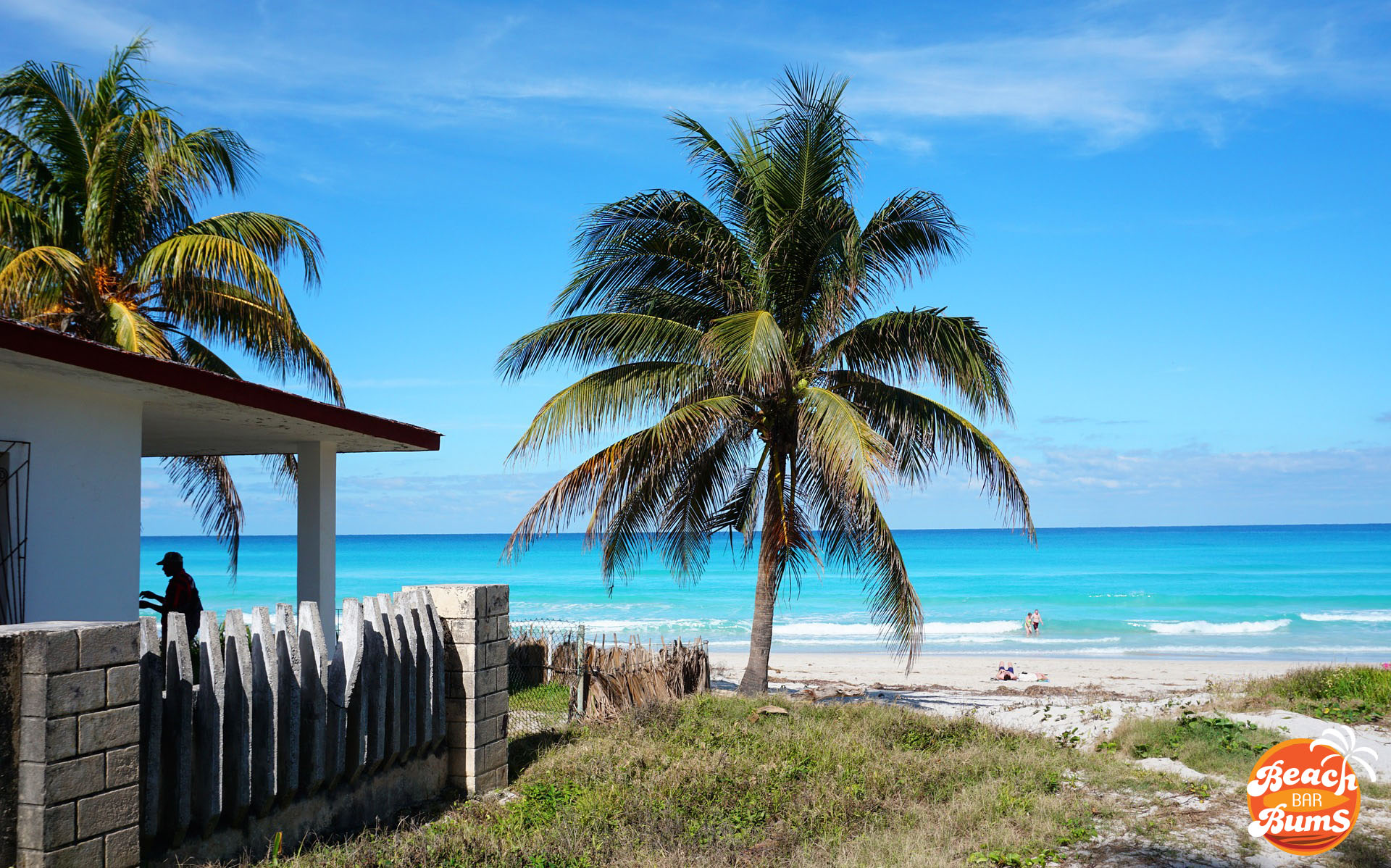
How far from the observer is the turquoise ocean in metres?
33.5

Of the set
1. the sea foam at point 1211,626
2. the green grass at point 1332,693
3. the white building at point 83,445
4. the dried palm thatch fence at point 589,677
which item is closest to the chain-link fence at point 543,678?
the dried palm thatch fence at point 589,677

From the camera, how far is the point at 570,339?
494 inches

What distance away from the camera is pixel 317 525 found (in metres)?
10.9

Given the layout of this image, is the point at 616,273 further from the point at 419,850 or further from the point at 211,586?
the point at 211,586

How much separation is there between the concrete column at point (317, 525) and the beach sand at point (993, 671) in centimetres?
1003

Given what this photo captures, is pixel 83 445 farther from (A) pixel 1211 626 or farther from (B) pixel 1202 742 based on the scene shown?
(A) pixel 1211 626

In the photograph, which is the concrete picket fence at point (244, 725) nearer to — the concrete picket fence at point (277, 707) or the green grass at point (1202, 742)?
the concrete picket fence at point (277, 707)

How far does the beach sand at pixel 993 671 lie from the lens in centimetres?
2039

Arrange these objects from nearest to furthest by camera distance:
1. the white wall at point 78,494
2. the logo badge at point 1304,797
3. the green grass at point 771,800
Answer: the green grass at point 771,800 < the logo badge at point 1304,797 < the white wall at point 78,494

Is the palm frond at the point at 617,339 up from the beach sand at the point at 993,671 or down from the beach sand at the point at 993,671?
up

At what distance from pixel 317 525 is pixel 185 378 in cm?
359

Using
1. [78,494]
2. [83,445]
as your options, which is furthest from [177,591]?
[83,445]

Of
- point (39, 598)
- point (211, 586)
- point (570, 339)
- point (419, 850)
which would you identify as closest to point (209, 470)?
point (570, 339)

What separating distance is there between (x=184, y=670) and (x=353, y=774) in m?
1.76
